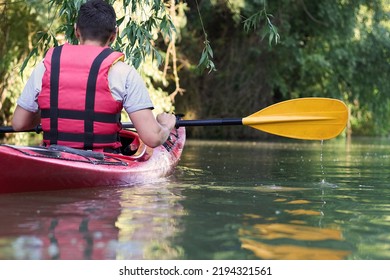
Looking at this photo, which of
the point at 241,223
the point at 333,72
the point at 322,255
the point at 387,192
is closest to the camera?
the point at 322,255

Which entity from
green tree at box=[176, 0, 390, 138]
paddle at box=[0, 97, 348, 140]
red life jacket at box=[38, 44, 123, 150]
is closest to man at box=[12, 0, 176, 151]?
red life jacket at box=[38, 44, 123, 150]

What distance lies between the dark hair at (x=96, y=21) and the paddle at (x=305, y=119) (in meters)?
1.40

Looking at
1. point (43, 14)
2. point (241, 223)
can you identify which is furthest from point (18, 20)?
point (241, 223)

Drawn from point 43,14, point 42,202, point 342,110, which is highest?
point 43,14

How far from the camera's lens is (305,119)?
210 inches

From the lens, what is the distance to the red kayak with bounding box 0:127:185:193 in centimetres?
402

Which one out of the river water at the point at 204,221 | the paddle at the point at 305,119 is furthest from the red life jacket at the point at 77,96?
the paddle at the point at 305,119

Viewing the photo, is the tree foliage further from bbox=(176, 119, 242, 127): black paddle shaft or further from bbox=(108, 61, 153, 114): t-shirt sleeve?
bbox=(108, 61, 153, 114): t-shirt sleeve

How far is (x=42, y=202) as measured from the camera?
3887 millimetres

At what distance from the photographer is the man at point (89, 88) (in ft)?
14.1

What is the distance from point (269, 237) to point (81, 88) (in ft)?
5.72

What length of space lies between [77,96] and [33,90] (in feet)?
0.96

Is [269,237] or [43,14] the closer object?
[269,237]

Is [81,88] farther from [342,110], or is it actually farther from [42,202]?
[342,110]
